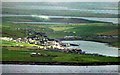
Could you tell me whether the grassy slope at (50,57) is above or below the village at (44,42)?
below

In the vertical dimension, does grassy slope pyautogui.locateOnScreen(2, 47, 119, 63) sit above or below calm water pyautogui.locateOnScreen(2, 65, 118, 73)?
above

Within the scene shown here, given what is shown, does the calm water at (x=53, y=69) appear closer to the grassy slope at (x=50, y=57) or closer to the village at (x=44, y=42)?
the grassy slope at (x=50, y=57)

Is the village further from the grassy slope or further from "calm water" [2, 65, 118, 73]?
"calm water" [2, 65, 118, 73]

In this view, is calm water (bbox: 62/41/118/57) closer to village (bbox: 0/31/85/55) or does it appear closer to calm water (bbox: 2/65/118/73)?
village (bbox: 0/31/85/55)

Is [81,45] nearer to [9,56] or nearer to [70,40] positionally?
[70,40]

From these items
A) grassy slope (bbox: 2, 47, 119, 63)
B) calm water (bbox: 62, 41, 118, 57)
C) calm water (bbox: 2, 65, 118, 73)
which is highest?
calm water (bbox: 62, 41, 118, 57)

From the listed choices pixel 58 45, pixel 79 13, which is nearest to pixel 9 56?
pixel 58 45

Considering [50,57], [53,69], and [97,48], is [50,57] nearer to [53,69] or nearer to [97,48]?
[53,69]

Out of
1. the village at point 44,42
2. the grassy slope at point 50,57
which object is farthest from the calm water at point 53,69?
the village at point 44,42

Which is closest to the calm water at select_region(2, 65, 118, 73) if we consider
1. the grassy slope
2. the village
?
the grassy slope

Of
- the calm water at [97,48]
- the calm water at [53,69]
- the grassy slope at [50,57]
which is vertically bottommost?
the calm water at [53,69]

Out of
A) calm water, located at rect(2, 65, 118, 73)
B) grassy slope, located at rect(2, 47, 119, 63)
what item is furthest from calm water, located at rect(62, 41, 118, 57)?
calm water, located at rect(2, 65, 118, 73)
